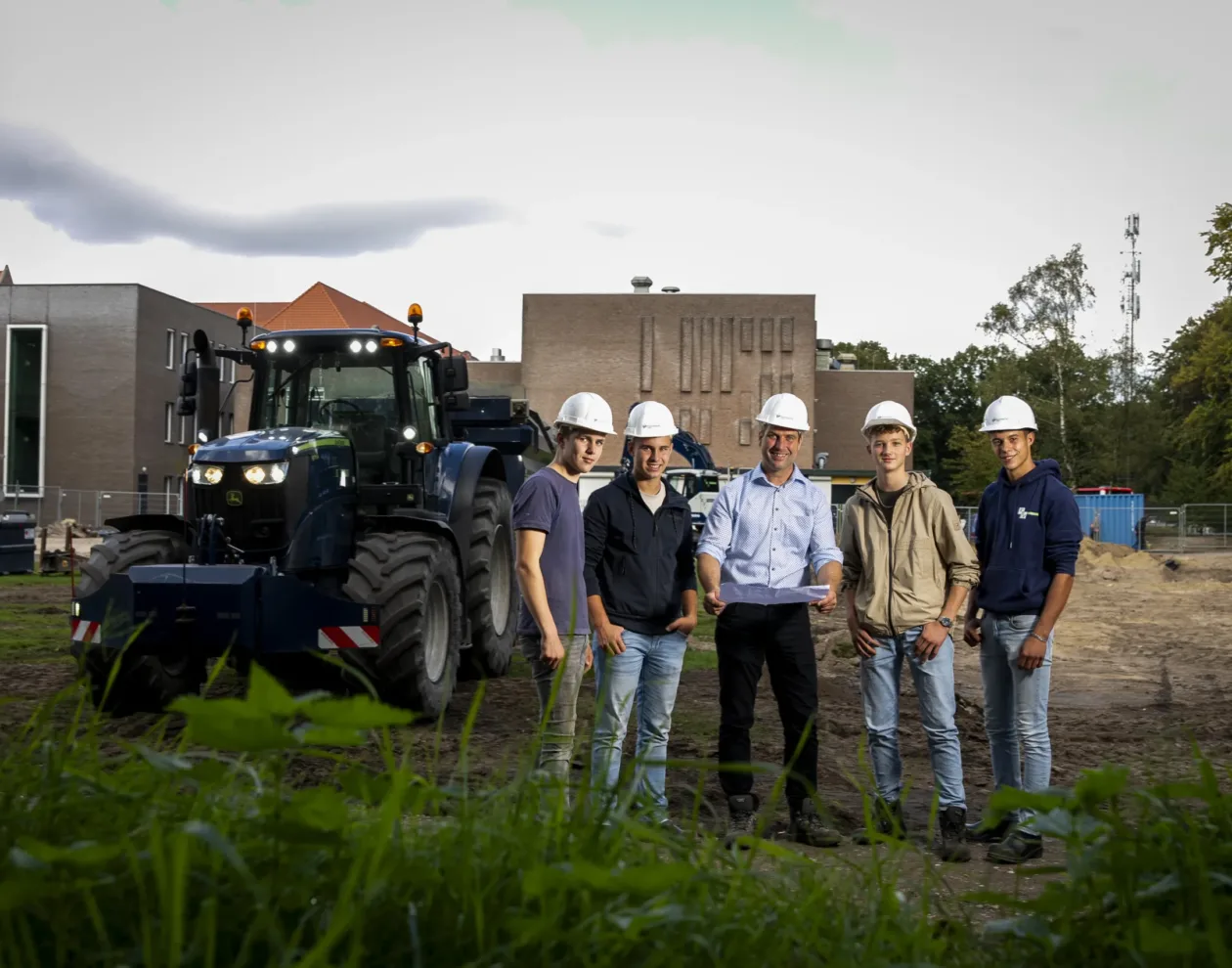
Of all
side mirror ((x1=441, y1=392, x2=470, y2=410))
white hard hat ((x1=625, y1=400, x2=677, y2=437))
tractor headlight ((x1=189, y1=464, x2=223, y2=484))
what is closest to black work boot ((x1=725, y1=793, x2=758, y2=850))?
white hard hat ((x1=625, y1=400, x2=677, y2=437))

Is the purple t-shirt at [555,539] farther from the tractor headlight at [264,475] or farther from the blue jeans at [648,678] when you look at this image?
the tractor headlight at [264,475]

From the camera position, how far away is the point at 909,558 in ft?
20.6

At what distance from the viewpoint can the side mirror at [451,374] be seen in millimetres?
10172

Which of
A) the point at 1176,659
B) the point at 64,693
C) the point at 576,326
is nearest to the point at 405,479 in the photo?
the point at 64,693

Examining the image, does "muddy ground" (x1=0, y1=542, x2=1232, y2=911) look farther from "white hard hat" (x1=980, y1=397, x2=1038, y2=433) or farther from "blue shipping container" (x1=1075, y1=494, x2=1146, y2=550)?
"blue shipping container" (x1=1075, y1=494, x2=1146, y2=550)

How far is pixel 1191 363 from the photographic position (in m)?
42.2

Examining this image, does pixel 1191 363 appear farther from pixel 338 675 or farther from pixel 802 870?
pixel 802 870

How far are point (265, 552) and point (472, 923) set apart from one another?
278 inches

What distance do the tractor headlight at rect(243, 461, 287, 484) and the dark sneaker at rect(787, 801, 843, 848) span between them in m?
4.26

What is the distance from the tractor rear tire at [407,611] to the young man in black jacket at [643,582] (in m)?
2.39

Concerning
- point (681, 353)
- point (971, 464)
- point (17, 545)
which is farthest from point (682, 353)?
point (17, 545)

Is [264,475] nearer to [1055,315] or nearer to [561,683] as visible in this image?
[561,683]

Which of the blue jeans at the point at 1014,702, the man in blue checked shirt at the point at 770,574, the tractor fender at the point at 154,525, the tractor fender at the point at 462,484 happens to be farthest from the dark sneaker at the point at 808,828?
the tractor fender at the point at 154,525

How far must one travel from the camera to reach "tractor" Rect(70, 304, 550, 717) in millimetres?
8141
